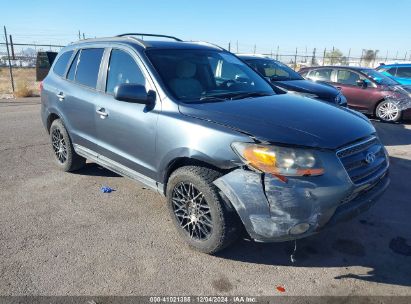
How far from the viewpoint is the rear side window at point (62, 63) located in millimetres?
5143

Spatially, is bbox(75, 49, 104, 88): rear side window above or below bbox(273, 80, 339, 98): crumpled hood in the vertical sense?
above

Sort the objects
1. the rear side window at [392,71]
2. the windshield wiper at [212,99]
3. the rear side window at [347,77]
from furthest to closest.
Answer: the rear side window at [392,71] → the rear side window at [347,77] → the windshield wiper at [212,99]

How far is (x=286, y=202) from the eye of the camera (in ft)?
8.71

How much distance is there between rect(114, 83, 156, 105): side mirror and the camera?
3.31 meters

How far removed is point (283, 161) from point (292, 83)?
17.2 feet

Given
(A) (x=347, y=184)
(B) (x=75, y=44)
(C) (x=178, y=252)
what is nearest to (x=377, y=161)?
(A) (x=347, y=184)

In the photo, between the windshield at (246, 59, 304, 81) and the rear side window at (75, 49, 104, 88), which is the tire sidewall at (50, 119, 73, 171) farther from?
the windshield at (246, 59, 304, 81)

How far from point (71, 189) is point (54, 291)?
2144mm

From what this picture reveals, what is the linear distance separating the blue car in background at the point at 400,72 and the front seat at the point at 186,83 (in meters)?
11.3

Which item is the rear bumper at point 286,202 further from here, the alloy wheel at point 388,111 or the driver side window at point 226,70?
the alloy wheel at point 388,111

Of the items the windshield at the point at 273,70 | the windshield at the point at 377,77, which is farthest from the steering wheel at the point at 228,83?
the windshield at the point at 377,77

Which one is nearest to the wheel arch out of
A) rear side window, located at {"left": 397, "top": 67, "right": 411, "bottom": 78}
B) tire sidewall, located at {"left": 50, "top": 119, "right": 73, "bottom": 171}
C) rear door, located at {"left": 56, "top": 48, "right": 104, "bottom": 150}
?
rear door, located at {"left": 56, "top": 48, "right": 104, "bottom": 150}

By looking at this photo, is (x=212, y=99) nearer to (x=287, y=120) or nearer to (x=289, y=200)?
(x=287, y=120)

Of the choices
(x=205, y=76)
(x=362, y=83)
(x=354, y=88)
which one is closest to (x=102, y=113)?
(x=205, y=76)
